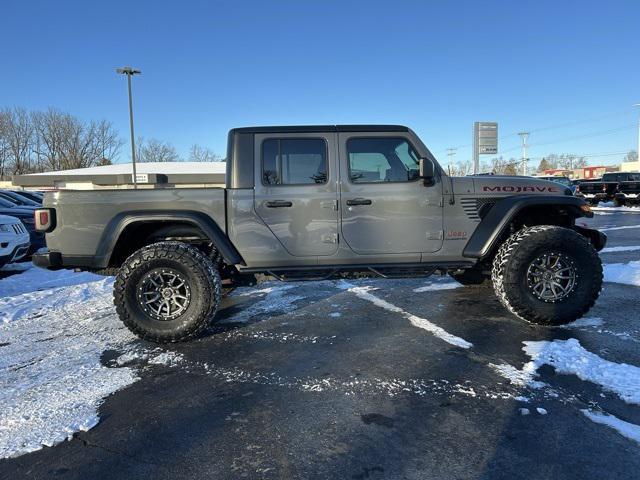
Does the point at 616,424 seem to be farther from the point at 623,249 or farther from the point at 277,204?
the point at 623,249

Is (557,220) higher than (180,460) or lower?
higher

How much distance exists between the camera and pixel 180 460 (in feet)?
7.56

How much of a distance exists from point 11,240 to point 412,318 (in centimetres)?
738

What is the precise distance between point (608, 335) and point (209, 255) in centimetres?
399

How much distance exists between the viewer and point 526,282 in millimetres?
4223

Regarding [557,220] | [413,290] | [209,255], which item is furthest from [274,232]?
[557,220]

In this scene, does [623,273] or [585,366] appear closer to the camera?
[585,366]

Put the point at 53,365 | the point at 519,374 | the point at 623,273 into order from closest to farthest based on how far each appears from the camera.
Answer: the point at 519,374 → the point at 53,365 → the point at 623,273

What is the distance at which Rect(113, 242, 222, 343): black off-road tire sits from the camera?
4.04m

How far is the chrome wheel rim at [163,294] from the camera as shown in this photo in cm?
410

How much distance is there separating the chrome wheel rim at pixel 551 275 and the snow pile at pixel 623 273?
8.24ft

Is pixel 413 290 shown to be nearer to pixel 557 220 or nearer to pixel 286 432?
pixel 557 220

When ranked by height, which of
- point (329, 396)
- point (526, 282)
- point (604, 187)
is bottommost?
point (329, 396)

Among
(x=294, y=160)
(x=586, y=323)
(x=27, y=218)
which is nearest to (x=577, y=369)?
(x=586, y=323)
